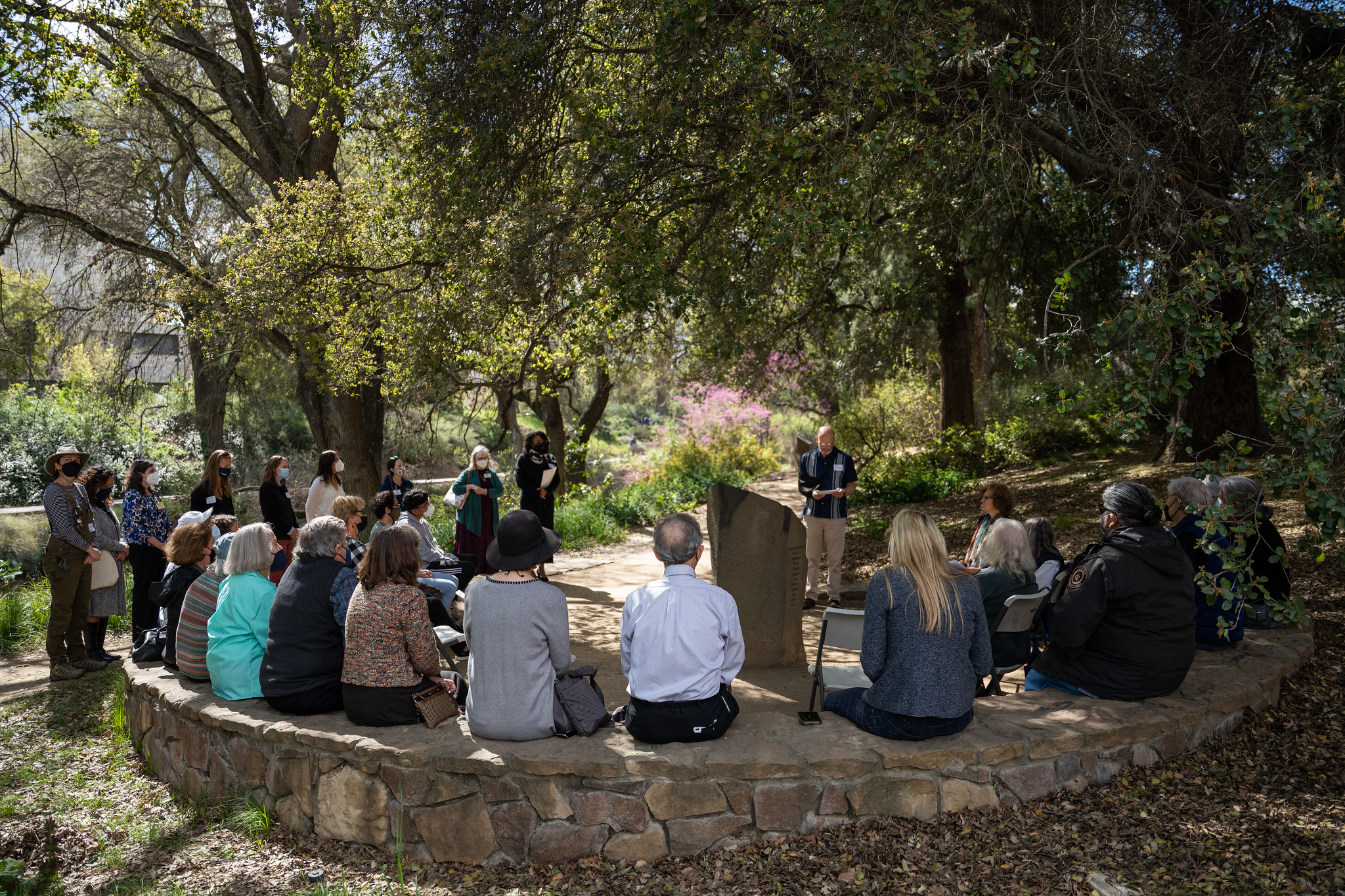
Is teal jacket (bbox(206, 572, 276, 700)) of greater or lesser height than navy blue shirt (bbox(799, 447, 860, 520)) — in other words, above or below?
below

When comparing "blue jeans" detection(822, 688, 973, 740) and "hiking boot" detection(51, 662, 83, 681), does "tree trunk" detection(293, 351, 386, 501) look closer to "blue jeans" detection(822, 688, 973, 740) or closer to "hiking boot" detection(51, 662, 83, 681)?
"hiking boot" detection(51, 662, 83, 681)

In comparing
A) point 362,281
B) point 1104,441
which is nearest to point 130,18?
point 362,281

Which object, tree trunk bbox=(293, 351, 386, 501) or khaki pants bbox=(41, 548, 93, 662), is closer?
khaki pants bbox=(41, 548, 93, 662)

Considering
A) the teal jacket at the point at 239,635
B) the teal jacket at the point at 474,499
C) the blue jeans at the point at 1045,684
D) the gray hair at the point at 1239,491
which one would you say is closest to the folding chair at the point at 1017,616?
the blue jeans at the point at 1045,684

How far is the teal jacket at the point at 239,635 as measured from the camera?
14.3ft

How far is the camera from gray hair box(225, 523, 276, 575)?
4289 mm

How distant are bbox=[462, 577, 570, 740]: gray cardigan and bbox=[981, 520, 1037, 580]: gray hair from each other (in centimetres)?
251

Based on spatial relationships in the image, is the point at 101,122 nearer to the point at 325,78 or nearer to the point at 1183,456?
the point at 325,78

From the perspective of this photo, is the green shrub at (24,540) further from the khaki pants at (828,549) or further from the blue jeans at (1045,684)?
the blue jeans at (1045,684)

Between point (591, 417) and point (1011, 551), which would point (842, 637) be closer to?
point (1011, 551)

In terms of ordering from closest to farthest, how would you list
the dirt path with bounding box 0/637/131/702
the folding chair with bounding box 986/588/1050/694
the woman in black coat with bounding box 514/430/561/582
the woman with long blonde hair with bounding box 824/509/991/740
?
the woman with long blonde hair with bounding box 824/509/991/740 < the folding chair with bounding box 986/588/1050/694 < the dirt path with bounding box 0/637/131/702 < the woman in black coat with bounding box 514/430/561/582

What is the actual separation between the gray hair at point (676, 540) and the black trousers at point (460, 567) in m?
3.35

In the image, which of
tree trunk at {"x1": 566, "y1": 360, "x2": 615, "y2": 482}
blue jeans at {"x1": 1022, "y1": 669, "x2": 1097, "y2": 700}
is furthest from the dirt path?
tree trunk at {"x1": 566, "y1": 360, "x2": 615, "y2": 482}

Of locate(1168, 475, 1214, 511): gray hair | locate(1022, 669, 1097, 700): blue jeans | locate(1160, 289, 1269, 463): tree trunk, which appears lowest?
locate(1022, 669, 1097, 700): blue jeans
